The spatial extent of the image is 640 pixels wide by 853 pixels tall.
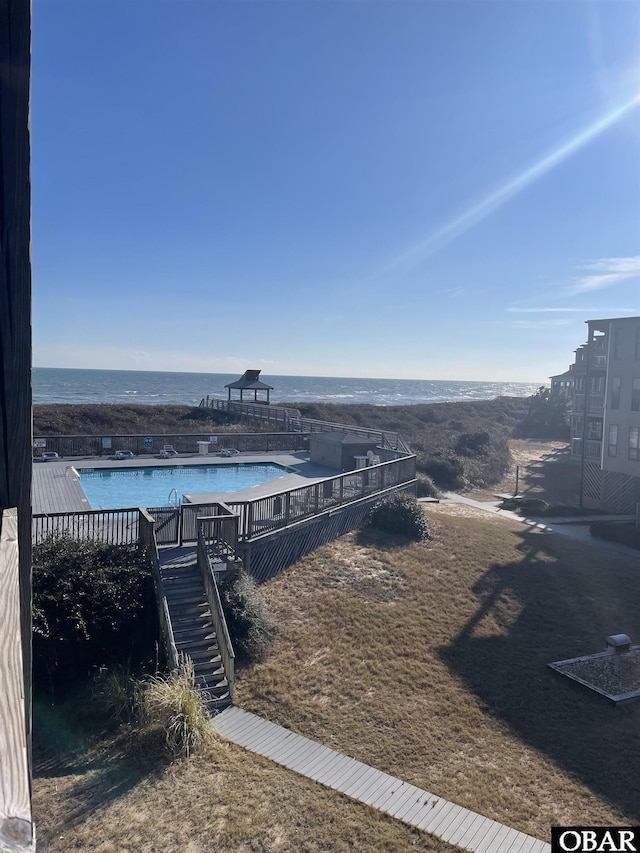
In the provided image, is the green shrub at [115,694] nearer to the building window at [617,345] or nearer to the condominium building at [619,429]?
the condominium building at [619,429]

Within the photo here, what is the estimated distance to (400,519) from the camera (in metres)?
19.1

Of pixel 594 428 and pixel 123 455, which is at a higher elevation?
pixel 594 428

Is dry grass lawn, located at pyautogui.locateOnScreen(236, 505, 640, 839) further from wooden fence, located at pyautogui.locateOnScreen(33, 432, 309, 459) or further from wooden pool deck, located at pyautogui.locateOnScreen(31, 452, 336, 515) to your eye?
wooden fence, located at pyautogui.locateOnScreen(33, 432, 309, 459)

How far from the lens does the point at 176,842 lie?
6.91 m

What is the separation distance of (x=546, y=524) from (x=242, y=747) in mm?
19265

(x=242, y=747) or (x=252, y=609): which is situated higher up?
(x=252, y=609)

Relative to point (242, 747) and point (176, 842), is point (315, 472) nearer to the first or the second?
point (242, 747)

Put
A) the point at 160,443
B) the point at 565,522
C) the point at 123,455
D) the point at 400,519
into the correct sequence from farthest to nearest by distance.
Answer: the point at 160,443 → the point at 123,455 → the point at 565,522 → the point at 400,519

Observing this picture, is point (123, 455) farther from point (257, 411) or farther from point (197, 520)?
point (257, 411)

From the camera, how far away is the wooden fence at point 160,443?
86.2ft

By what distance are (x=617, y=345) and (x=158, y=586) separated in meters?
26.9

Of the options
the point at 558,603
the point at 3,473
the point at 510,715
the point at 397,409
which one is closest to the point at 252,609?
the point at 510,715

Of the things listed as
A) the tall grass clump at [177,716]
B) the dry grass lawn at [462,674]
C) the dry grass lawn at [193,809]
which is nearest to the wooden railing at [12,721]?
the dry grass lawn at [193,809]

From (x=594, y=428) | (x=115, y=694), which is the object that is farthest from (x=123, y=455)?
(x=594, y=428)
